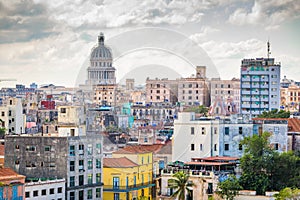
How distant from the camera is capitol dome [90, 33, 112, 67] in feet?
279

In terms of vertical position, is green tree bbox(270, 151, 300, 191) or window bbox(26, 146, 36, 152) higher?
window bbox(26, 146, 36, 152)

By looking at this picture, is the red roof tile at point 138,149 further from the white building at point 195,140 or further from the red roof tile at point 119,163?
the white building at point 195,140

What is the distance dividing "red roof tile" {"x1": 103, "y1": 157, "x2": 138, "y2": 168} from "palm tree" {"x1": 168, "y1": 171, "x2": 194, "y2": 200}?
137 inches

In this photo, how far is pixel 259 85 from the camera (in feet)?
330

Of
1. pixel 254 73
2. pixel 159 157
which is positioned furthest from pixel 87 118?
pixel 254 73

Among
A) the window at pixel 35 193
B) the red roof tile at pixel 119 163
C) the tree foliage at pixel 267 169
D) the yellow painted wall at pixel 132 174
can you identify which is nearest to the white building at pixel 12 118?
the red roof tile at pixel 119 163

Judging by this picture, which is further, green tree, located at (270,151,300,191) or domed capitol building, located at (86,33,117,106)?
domed capitol building, located at (86,33,117,106)

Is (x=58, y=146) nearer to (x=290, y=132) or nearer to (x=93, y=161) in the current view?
(x=93, y=161)

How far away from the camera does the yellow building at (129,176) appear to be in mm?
49000

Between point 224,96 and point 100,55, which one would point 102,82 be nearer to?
point 100,55

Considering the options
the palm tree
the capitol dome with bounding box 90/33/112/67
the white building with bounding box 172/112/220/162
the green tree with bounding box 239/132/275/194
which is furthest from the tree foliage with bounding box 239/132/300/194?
the capitol dome with bounding box 90/33/112/67

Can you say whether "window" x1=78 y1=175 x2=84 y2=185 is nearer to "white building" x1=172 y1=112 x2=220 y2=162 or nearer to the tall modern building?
"white building" x1=172 y1=112 x2=220 y2=162

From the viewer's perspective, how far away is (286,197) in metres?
44.3

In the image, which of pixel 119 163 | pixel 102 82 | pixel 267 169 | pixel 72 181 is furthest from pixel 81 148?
pixel 102 82
